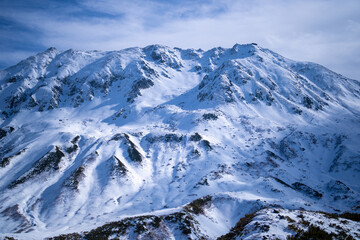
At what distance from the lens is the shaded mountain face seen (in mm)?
71375

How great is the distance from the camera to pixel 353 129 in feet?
458

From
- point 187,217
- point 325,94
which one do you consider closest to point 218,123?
point 187,217

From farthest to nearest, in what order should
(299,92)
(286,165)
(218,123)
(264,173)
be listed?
(299,92)
(218,123)
(286,165)
(264,173)

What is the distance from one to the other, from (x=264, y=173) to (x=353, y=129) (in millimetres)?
84854

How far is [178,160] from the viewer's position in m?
114

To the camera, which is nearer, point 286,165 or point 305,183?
point 305,183

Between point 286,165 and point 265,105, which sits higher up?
point 265,105

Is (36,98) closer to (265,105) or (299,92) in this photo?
(265,105)

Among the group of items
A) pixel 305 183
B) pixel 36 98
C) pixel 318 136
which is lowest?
pixel 305 183

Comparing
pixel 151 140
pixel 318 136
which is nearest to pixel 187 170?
pixel 151 140

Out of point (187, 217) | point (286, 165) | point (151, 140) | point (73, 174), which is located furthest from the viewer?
point (151, 140)

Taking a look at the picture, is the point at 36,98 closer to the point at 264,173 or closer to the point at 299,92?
the point at 264,173

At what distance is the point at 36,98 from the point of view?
7515 inches

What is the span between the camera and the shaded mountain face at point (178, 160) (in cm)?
7138
